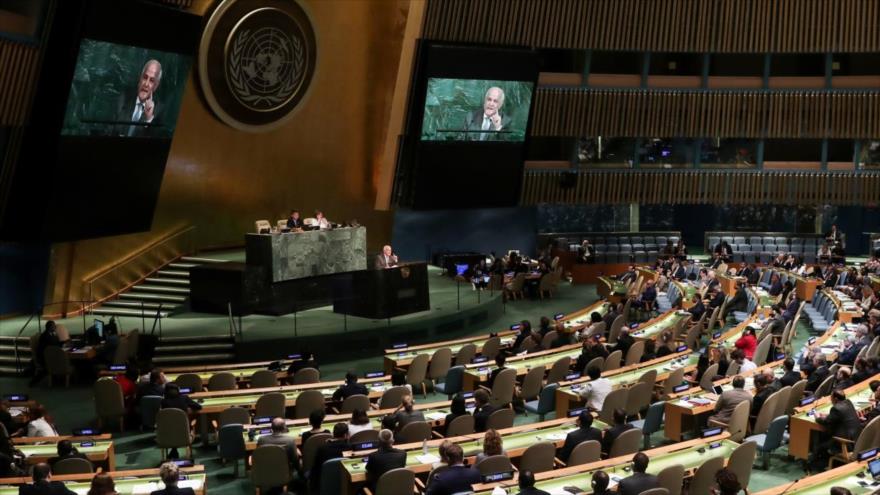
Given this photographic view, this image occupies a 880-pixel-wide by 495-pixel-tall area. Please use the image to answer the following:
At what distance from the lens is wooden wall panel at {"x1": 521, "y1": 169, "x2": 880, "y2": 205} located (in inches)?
1127

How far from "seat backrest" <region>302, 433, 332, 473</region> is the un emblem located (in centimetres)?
1389

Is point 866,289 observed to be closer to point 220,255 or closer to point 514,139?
point 514,139

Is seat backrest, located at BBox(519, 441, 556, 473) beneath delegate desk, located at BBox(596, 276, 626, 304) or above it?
beneath

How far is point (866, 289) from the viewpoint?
19.2 metres

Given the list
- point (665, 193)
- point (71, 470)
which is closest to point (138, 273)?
point (71, 470)

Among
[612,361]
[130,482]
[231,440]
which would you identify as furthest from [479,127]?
[130,482]

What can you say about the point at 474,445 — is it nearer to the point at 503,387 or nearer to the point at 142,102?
the point at 503,387

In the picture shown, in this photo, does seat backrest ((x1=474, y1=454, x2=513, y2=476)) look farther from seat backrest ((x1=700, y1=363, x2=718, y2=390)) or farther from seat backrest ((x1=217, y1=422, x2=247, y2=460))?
seat backrest ((x1=700, y1=363, x2=718, y2=390))

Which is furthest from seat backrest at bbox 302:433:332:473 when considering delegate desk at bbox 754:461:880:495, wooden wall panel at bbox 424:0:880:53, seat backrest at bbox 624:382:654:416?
wooden wall panel at bbox 424:0:880:53

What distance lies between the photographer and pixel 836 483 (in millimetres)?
7895

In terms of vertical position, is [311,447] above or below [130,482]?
above

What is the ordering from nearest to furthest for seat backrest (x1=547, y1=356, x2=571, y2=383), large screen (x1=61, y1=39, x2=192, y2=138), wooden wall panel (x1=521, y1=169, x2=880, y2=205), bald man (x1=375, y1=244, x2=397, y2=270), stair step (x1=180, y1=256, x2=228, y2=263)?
seat backrest (x1=547, y1=356, x2=571, y2=383)
large screen (x1=61, y1=39, x2=192, y2=138)
bald man (x1=375, y1=244, x2=397, y2=270)
stair step (x1=180, y1=256, x2=228, y2=263)
wooden wall panel (x1=521, y1=169, x2=880, y2=205)

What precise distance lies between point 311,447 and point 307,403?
2207 mm

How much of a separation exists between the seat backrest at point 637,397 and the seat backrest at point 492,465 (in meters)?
3.63
